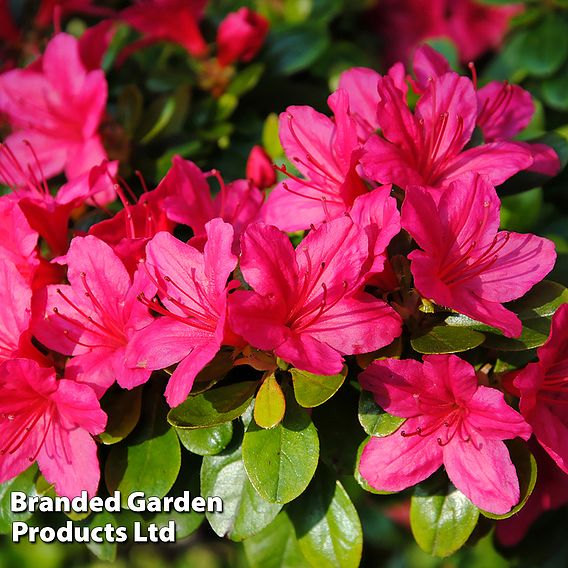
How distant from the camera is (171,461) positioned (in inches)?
40.0

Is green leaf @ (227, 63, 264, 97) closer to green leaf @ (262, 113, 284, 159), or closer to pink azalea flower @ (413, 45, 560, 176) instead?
green leaf @ (262, 113, 284, 159)

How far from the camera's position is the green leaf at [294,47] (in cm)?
155

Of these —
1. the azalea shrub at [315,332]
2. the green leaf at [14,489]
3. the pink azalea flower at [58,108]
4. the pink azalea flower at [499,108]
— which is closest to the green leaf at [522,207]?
the azalea shrub at [315,332]

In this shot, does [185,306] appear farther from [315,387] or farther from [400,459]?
[400,459]

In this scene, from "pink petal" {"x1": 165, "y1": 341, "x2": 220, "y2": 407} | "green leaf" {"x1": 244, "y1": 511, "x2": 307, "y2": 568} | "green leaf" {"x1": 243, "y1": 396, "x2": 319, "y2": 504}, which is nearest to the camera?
"pink petal" {"x1": 165, "y1": 341, "x2": 220, "y2": 407}

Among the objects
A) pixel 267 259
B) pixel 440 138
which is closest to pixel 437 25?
pixel 440 138

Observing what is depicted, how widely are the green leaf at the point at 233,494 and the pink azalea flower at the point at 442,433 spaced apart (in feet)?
0.59

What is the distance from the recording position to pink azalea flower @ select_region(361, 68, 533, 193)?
0.98 meters

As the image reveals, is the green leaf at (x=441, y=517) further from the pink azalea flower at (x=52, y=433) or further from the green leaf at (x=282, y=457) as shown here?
the pink azalea flower at (x=52, y=433)

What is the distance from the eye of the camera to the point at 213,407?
3.15 feet

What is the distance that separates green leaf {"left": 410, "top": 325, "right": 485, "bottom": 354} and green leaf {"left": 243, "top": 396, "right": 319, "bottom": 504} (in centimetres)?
17

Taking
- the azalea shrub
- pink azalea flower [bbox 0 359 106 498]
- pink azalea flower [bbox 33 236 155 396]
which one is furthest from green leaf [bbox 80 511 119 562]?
pink azalea flower [bbox 33 236 155 396]

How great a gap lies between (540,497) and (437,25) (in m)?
1.31

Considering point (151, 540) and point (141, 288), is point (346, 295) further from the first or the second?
point (151, 540)
